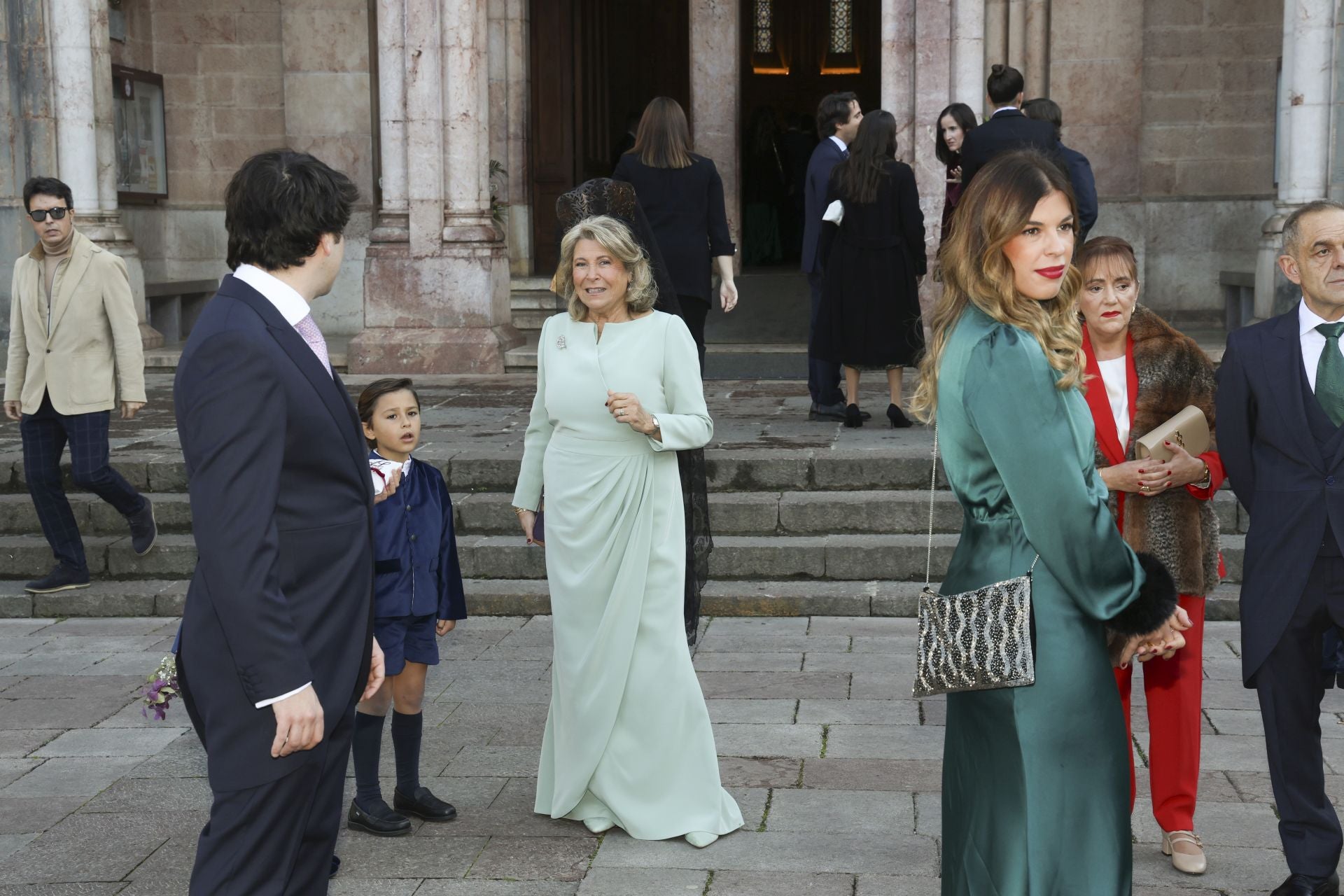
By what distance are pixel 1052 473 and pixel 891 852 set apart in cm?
202

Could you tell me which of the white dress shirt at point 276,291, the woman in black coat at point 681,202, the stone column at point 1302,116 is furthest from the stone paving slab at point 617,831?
the stone column at point 1302,116

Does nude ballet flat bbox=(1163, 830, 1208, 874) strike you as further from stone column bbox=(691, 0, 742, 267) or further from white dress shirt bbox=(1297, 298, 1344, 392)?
stone column bbox=(691, 0, 742, 267)

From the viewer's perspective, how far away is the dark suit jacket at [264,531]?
2.75 m

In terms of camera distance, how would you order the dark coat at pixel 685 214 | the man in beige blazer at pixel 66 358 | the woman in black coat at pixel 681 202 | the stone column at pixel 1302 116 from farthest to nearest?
the stone column at pixel 1302 116 → the dark coat at pixel 685 214 → the woman in black coat at pixel 681 202 → the man in beige blazer at pixel 66 358

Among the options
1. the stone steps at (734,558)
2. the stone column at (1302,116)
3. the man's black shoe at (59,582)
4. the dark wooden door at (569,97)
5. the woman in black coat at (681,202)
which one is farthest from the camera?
the dark wooden door at (569,97)

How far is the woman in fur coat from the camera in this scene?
436 cm

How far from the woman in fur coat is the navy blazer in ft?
6.35

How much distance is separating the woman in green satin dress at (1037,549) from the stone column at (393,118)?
10512 millimetres

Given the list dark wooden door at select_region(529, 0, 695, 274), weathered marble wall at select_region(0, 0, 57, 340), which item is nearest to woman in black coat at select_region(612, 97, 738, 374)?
dark wooden door at select_region(529, 0, 695, 274)

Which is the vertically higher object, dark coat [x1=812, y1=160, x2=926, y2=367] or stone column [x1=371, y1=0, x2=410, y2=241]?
stone column [x1=371, y1=0, x2=410, y2=241]

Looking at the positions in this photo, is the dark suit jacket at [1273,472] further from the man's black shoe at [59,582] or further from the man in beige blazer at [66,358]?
the man's black shoe at [59,582]

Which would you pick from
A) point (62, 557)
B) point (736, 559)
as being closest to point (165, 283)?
point (62, 557)

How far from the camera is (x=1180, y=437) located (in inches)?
166

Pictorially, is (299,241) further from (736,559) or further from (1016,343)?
(736,559)
